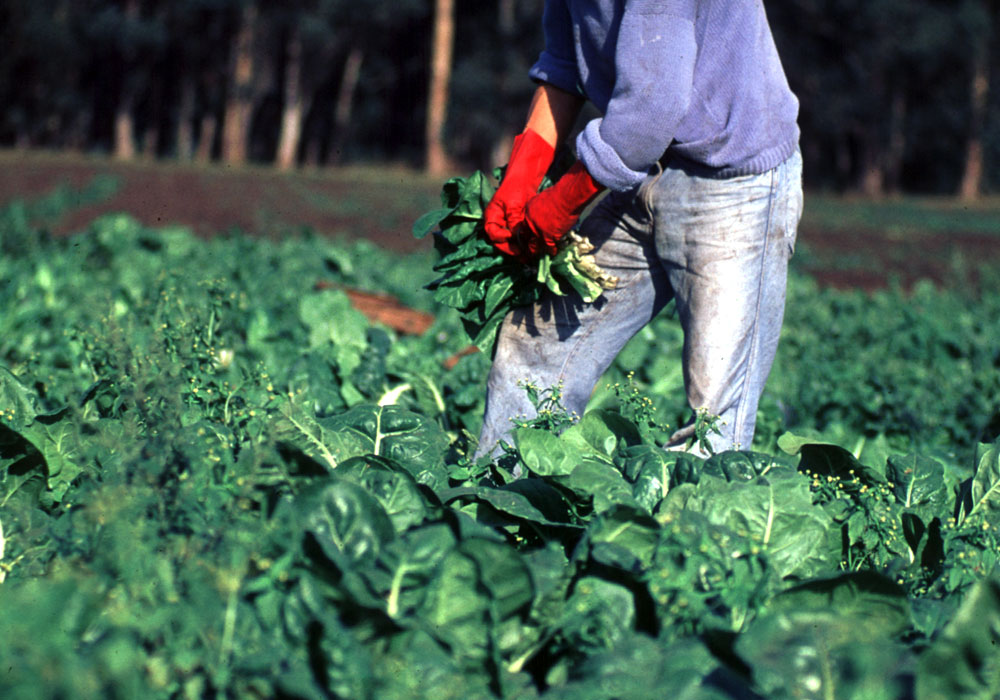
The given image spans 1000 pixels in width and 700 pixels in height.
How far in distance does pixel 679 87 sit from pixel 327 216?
1654cm

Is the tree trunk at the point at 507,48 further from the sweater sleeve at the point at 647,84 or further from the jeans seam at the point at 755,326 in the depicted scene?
the sweater sleeve at the point at 647,84

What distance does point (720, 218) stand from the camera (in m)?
3.02

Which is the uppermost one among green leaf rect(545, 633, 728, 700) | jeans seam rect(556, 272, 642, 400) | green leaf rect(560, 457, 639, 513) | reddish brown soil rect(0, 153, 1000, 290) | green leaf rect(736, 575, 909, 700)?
jeans seam rect(556, 272, 642, 400)

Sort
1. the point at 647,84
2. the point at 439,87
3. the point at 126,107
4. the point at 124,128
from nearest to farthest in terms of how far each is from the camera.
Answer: the point at 647,84, the point at 439,87, the point at 124,128, the point at 126,107

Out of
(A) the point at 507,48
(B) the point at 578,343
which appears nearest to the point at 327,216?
(B) the point at 578,343

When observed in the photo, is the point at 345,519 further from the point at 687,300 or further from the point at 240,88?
the point at 240,88

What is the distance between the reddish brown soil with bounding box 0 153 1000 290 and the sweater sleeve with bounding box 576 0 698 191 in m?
8.80

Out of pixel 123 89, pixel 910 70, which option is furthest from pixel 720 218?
pixel 910 70

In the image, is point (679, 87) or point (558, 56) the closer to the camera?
point (679, 87)

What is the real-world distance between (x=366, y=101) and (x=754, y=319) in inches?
1974

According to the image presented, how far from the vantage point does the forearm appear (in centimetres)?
328

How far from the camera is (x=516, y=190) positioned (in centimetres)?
317

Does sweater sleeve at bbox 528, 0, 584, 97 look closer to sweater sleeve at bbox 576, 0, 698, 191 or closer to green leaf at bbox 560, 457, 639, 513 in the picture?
sweater sleeve at bbox 576, 0, 698, 191

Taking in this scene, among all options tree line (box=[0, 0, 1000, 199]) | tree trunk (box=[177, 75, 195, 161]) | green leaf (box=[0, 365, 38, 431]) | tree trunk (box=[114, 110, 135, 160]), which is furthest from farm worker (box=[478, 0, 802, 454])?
tree trunk (box=[114, 110, 135, 160])
